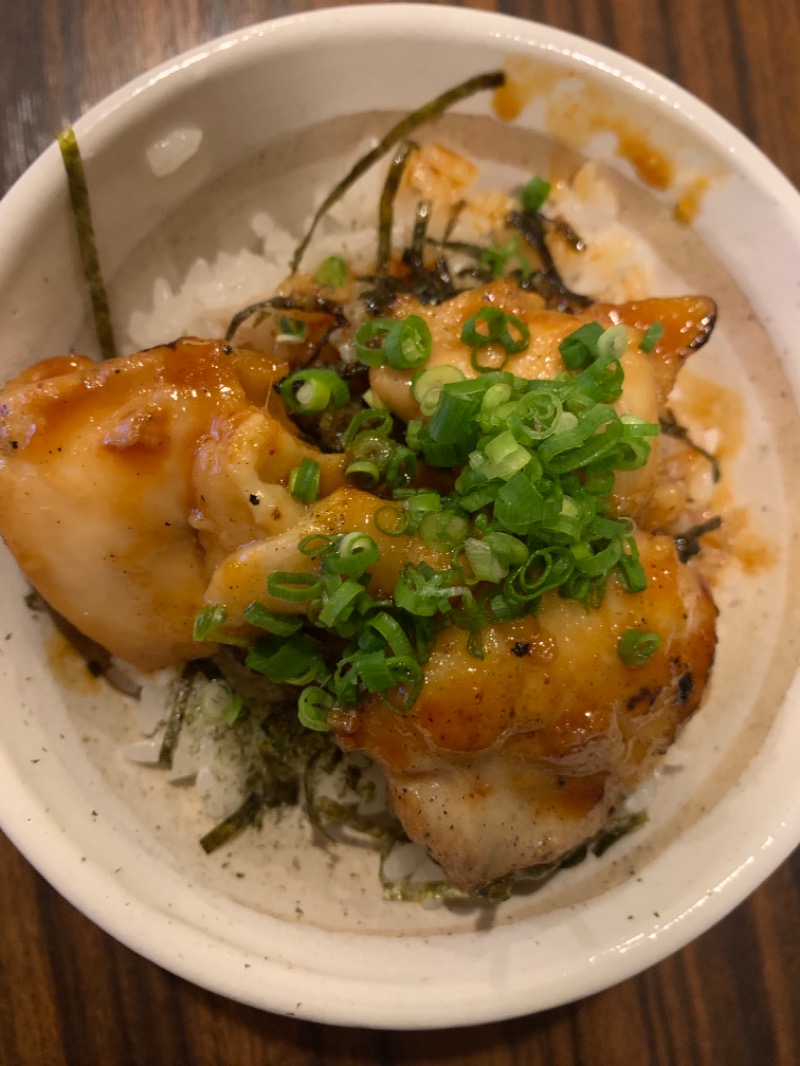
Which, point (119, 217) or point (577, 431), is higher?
point (119, 217)

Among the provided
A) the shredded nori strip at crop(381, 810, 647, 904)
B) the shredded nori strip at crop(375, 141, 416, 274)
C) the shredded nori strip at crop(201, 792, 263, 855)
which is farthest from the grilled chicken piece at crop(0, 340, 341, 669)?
the shredded nori strip at crop(381, 810, 647, 904)

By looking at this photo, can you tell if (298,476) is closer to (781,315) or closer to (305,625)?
(305,625)

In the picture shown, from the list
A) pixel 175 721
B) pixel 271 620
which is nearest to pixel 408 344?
pixel 271 620

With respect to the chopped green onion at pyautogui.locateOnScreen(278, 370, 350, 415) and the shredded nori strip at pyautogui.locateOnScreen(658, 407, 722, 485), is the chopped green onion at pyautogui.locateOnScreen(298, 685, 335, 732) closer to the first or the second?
the chopped green onion at pyautogui.locateOnScreen(278, 370, 350, 415)

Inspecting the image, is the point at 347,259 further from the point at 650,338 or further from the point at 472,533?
the point at 472,533

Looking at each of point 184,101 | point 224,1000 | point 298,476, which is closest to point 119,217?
point 184,101

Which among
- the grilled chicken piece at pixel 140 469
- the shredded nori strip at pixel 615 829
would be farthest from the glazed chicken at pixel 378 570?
the shredded nori strip at pixel 615 829

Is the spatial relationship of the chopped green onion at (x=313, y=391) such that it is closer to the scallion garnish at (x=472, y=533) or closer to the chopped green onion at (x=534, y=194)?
the scallion garnish at (x=472, y=533)
